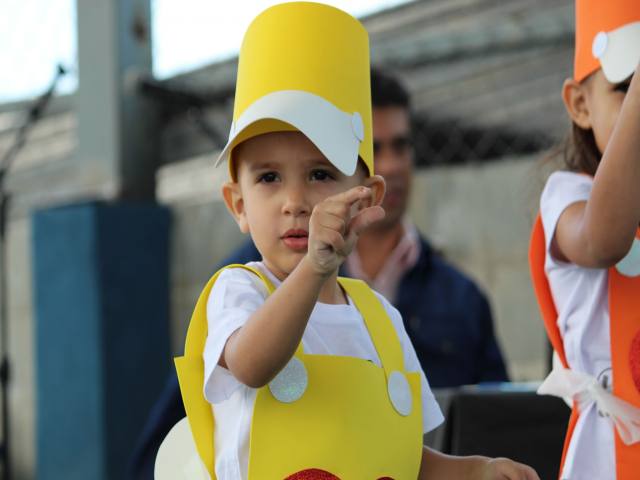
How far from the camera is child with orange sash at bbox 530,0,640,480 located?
116 cm

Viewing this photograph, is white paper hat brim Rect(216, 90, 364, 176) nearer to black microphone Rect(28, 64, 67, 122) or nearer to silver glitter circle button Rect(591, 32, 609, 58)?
silver glitter circle button Rect(591, 32, 609, 58)

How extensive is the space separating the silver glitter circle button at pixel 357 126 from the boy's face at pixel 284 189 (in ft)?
0.16

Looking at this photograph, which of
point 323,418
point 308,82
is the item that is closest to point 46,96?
point 308,82

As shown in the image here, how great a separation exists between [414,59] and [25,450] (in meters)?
1.93

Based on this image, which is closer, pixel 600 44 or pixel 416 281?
pixel 600 44

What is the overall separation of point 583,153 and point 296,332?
0.57 metres

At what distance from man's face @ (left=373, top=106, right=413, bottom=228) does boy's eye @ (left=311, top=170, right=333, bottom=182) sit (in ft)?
3.82

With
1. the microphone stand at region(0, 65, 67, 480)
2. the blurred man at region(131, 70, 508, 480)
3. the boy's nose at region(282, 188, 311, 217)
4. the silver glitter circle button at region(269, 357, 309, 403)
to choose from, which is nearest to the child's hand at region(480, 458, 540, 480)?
the silver glitter circle button at region(269, 357, 309, 403)

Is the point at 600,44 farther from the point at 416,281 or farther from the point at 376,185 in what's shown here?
the point at 416,281

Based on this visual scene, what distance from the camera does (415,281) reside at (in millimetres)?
2441

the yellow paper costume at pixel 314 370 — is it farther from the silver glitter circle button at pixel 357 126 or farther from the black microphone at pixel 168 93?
the black microphone at pixel 168 93

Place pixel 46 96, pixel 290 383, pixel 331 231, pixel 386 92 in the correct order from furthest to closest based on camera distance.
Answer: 1. pixel 46 96
2. pixel 386 92
3. pixel 290 383
4. pixel 331 231

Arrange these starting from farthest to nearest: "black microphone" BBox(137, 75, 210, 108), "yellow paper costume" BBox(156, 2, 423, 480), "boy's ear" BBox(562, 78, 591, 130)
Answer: "black microphone" BBox(137, 75, 210, 108) < "boy's ear" BBox(562, 78, 591, 130) < "yellow paper costume" BBox(156, 2, 423, 480)

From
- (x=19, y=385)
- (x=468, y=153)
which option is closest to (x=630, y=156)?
(x=468, y=153)
